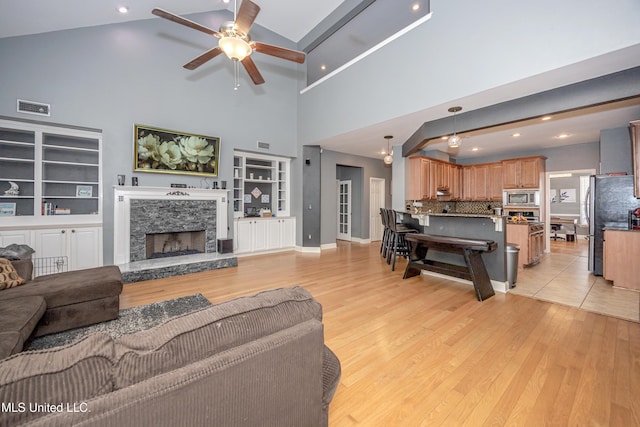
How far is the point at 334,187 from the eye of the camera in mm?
7488

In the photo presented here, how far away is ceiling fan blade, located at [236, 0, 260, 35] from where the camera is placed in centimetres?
279

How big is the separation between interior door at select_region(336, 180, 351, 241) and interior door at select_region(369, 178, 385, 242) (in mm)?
735

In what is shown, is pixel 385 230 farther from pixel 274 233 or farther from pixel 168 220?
pixel 168 220

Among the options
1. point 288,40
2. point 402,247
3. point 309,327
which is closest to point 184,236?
point 402,247

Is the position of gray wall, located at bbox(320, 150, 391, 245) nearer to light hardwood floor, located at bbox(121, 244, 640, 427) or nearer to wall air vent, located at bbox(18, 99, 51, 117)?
light hardwood floor, located at bbox(121, 244, 640, 427)

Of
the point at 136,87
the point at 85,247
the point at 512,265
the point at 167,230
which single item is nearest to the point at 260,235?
the point at 167,230

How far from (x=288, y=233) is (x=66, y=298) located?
4.82 m

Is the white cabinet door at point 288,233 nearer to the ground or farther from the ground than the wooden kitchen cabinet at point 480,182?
nearer to the ground

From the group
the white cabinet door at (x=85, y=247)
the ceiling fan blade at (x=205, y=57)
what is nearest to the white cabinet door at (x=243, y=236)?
the white cabinet door at (x=85, y=247)

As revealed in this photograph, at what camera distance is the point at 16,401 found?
592 millimetres

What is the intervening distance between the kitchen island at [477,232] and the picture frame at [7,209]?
6735 millimetres

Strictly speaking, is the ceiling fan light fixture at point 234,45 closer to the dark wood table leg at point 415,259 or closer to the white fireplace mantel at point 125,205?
the white fireplace mantel at point 125,205

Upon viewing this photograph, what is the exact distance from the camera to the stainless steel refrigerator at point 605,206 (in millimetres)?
4070

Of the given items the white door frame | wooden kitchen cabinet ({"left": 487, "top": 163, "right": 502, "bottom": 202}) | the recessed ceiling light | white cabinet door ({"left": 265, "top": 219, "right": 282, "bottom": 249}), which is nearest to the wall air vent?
white cabinet door ({"left": 265, "top": 219, "right": 282, "bottom": 249})
